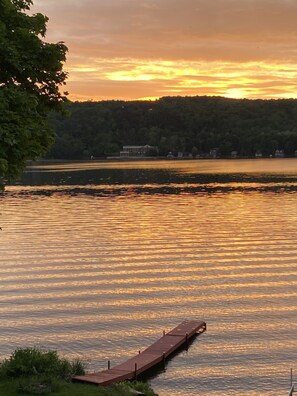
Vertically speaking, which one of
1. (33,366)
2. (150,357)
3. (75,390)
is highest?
(33,366)

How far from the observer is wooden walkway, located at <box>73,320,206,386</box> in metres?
26.9

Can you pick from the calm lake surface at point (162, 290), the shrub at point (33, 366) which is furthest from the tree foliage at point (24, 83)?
the calm lake surface at point (162, 290)

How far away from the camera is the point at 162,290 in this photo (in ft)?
152

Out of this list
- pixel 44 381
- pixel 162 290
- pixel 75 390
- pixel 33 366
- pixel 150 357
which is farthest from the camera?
pixel 162 290

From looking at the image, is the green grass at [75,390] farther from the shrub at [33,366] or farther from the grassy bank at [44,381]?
the shrub at [33,366]

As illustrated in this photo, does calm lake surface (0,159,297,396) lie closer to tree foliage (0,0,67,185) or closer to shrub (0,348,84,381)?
shrub (0,348,84,381)

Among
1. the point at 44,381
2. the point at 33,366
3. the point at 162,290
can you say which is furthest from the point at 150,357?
the point at 162,290

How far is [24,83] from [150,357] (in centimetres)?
1519

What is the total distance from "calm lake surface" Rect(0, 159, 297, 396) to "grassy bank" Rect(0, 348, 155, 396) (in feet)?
15.4

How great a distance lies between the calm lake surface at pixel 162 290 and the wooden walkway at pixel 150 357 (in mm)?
650

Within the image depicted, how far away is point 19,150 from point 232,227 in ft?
191

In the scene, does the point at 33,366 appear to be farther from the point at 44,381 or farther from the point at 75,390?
the point at 75,390

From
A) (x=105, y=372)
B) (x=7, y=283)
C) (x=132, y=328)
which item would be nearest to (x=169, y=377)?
(x=105, y=372)

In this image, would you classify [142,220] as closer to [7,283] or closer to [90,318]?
[7,283]
